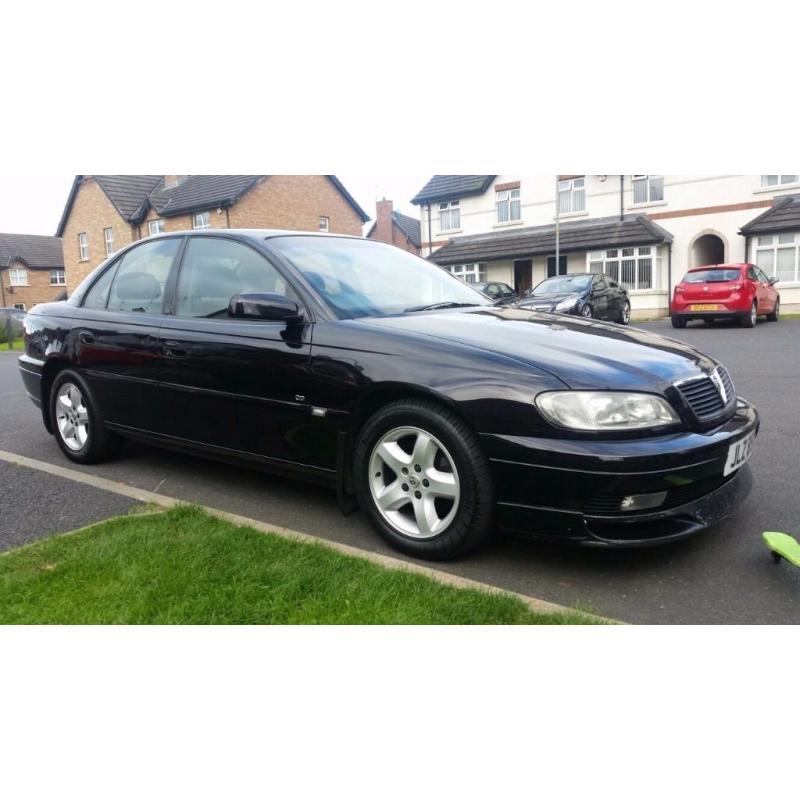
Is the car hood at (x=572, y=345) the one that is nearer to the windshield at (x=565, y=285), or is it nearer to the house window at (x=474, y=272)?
the windshield at (x=565, y=285)

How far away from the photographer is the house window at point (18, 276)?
52.2 meters

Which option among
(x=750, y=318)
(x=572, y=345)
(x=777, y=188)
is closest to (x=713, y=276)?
(x=750, y=318)

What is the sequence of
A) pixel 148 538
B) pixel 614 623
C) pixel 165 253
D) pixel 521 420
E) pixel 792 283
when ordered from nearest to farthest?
pixel 614 623 < pixel 521 420 < pixel 148 538 < pixel 165 253 < pixel 792 283

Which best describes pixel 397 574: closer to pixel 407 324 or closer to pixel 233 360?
pixel 407 324

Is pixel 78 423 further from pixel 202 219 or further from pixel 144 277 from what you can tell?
pixel 202 219

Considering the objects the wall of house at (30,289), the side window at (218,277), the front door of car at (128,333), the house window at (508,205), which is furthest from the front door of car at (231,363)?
the wall of house at (30,289)

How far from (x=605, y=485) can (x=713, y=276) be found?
1595cm

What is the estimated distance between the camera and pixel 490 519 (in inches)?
119

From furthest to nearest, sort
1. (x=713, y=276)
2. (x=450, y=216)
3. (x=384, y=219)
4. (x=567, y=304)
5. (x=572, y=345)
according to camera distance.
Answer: (x=384, y=219) → (x=450, y=216) → (x=713, y=276) → (x=567, y=304) → (x=572, y=345)

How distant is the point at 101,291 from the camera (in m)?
4.98

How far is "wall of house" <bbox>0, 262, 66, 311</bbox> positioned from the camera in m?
52.0

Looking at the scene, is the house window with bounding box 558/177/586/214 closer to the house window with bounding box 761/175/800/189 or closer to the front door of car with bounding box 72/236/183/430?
the house window with bounding box 761/175/800/189

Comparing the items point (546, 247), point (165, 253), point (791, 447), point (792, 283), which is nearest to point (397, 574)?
point (165, 253)

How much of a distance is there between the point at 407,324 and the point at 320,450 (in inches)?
30.0
